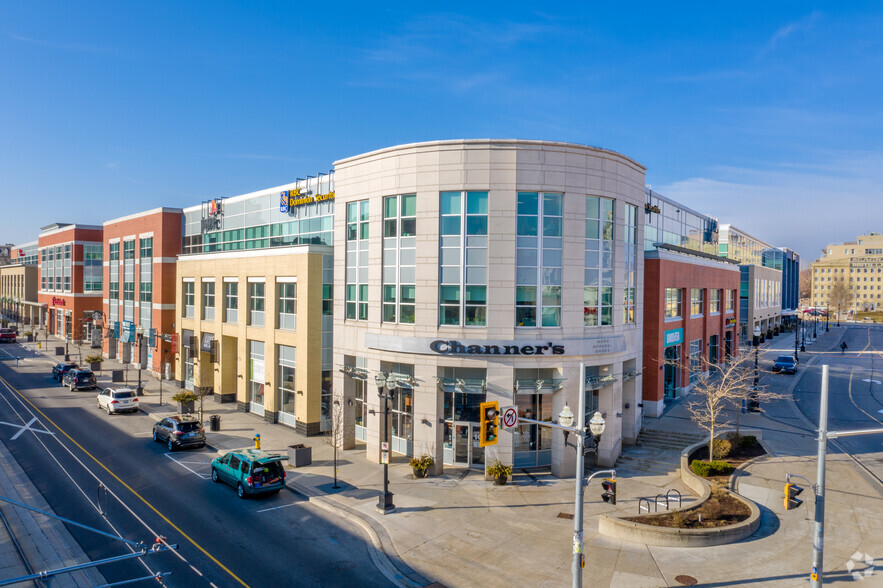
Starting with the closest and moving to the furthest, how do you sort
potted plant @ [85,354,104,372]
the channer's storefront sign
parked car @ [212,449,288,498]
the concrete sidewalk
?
the concrete sidewalk
parked car @ [212,449,288,498]
the channer's storefront sign
potted plant @ [85,354,104,372]

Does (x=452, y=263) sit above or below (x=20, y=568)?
above

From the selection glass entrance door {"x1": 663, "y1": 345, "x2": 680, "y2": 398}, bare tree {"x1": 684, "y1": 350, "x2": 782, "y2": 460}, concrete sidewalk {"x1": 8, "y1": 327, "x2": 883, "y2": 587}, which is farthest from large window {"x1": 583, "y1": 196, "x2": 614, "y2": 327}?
glass entrance door {"x1": 663, "y1": 345, "x2": 680, "y2": 398}

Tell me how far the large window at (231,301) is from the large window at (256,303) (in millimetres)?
2053

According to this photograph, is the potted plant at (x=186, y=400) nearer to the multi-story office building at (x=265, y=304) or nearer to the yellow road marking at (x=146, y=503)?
the multi-story office building at (x=265, y=304)

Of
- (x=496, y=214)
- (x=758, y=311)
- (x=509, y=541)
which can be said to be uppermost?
(x=496, y=214)

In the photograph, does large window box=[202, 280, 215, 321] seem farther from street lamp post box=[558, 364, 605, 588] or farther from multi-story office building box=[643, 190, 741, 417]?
street lamp post box=[558, 364, 605, 588]

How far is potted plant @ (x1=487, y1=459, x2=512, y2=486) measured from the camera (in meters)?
24.4

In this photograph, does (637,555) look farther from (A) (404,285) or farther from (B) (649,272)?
(B) (649,272)

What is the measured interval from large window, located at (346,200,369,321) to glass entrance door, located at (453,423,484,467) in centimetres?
788

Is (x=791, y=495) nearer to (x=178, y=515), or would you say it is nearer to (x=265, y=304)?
(x=178, y=515)

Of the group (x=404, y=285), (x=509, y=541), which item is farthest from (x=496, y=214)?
(x=509, y=541)

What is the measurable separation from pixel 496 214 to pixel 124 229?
48.5 metres

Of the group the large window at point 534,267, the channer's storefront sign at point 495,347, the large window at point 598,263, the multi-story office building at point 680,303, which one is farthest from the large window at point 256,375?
the multi-story office building at point 680,303

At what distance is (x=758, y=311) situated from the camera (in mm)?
77750
